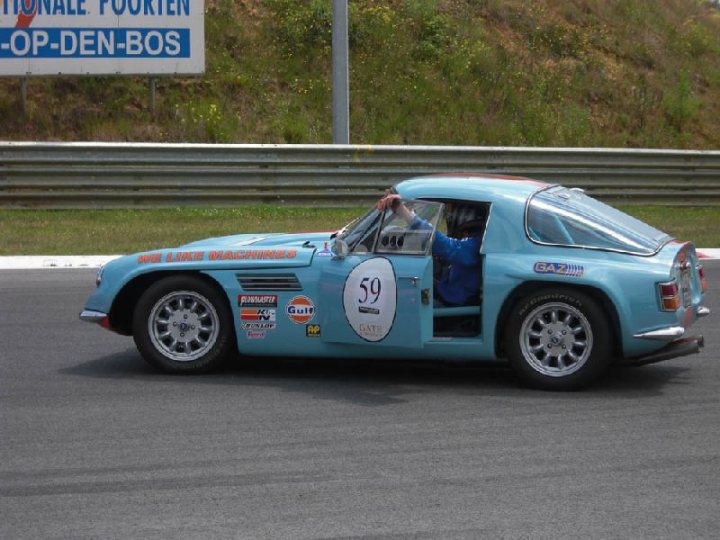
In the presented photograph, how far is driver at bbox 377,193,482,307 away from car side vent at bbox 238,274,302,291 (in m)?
0.74

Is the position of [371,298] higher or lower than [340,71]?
lower

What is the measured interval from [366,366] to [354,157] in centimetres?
982

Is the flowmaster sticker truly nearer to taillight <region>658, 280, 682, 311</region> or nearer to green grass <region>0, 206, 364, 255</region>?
taillight <region>658, 280, 682, 311</region>

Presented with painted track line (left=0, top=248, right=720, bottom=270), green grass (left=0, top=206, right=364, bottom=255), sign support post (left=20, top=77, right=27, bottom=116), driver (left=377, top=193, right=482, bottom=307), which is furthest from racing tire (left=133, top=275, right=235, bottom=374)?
sign support post (left=20, top=77, right=27, bottom=116)

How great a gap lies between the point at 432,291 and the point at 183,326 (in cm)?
170

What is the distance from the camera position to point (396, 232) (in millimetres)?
7902

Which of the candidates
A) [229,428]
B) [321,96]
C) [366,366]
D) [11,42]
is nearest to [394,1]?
[321,96]

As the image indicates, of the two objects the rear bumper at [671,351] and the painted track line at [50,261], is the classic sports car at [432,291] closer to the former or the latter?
the rear bumper at [671,351]

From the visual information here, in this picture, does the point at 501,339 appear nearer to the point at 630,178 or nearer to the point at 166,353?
the point at 166,353

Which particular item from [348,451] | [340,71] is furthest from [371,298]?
[340,71]

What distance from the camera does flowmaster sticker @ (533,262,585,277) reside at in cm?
762

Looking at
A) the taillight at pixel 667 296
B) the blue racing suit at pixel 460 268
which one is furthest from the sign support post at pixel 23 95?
the taillight at pixel 667 296

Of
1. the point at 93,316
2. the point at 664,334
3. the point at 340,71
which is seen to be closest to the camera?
the point at 664,334

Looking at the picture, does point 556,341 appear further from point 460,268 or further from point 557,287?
point 460,268
